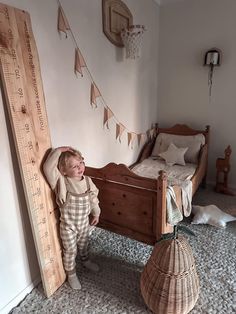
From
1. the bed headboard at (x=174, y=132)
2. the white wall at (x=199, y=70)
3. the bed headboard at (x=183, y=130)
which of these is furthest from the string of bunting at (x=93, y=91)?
the white wall at (x=199, y=70)

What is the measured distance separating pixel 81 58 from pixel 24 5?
1.91 feet

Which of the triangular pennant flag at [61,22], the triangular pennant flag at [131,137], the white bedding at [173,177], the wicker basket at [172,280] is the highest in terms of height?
the triangular pennant flag at [61,22]

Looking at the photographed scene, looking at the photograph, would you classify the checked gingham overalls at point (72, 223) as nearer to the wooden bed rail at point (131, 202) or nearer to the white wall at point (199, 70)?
the wooden bed rail at point (131, 202)

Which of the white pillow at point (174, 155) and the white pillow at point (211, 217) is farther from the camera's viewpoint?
the white pillow at point (174, 155)

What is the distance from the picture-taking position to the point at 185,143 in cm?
321

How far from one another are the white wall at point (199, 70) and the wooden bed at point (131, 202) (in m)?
1.50

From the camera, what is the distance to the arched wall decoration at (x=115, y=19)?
2.24 metres

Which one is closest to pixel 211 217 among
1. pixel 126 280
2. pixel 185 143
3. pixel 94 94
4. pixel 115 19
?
pixel 185 143

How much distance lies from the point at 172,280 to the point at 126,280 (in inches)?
19.4

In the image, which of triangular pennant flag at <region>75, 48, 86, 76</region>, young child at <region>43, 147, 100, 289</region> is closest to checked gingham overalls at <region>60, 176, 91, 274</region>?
young child at <region>43, 147, 100, 289</region>

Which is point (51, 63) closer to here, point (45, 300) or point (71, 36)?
point (71, 36)

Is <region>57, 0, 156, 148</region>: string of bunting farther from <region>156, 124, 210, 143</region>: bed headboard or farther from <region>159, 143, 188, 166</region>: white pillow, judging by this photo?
<region>156, 124, 210, 143</region>: bed headboard

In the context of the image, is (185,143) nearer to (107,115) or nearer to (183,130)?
(183,130)

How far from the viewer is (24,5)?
1.52 meters
